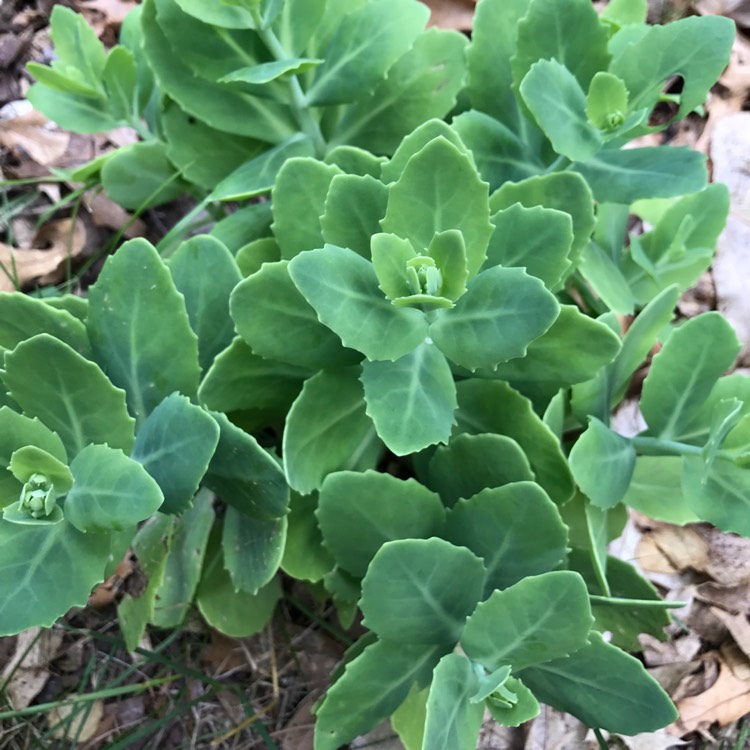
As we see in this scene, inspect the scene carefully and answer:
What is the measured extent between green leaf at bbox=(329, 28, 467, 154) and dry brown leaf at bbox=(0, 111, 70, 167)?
1.03 m

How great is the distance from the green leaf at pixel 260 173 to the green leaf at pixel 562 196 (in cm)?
44

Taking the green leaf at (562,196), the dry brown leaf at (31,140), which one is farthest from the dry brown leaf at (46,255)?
the green leaf at (562,196)

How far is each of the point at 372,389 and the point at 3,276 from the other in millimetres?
1350

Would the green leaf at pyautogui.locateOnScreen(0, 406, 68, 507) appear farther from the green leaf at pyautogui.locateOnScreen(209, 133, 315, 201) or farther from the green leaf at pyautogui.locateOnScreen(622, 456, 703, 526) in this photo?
the green leaf at pyautogui.locateOnScreen(622, 456, 703, 526)

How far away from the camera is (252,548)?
1.32 metres

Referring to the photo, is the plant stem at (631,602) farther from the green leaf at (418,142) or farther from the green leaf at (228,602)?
the green leaf at (418,142)

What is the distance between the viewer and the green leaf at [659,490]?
1.47 m

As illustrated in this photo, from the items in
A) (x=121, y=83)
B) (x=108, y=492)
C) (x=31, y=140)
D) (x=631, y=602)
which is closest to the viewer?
(x=108, y=492)

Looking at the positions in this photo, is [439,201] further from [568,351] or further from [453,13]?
[453,13]

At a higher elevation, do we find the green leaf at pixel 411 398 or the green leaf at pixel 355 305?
the green leaf at pixel 355 305

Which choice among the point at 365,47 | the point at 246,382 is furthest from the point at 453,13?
the point at 246,382

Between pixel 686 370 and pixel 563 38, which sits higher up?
pixel 563 38

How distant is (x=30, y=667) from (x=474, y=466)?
3.86 feet

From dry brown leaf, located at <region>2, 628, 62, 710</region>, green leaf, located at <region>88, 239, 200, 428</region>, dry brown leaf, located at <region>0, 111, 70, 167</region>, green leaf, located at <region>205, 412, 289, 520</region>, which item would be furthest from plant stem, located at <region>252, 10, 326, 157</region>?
dry brown leaf, located at <region>2, 628, 62, 710</region>
